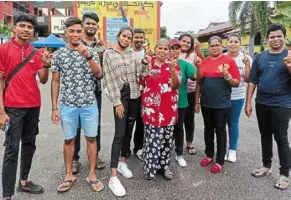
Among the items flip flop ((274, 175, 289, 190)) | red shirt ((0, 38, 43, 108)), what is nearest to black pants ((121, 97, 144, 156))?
red shirt ((0, 38, 43, 108))

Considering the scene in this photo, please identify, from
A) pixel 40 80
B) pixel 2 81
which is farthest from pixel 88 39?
pixel 2 81

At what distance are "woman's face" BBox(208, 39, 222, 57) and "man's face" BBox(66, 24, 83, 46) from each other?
164 cm

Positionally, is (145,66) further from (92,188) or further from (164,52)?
(92,188)

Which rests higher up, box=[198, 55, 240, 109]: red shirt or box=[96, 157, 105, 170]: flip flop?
box=[198, 55, 240, 109]: red shirt

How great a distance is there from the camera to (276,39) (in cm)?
328

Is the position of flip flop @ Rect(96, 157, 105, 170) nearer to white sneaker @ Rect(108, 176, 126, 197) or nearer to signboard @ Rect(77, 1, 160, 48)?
white sneaker @ Rect(108, 176, 126, 197)

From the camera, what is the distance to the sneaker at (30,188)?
3197mm

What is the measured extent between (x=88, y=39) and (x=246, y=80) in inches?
85.0

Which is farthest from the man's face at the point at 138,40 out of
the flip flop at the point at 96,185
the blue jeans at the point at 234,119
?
the flip flop at the point at 96,185

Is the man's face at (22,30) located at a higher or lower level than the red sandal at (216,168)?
higher

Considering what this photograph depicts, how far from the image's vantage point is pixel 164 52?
11.0ft

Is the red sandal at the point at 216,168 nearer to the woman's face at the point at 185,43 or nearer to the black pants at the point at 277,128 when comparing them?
the black pants at the point at 277,128

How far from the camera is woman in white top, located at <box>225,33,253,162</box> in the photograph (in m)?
3.95

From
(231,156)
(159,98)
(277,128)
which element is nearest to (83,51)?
(159,98)
